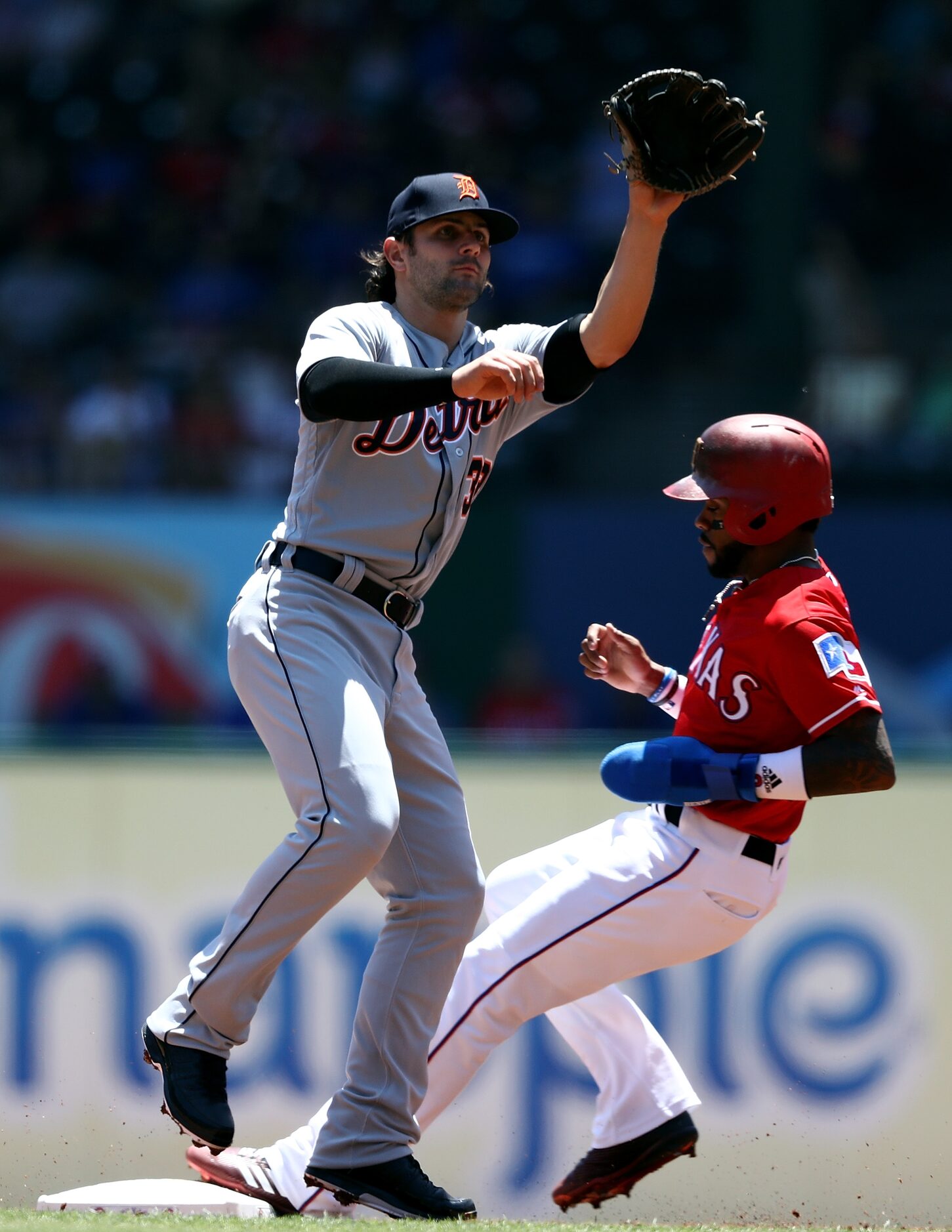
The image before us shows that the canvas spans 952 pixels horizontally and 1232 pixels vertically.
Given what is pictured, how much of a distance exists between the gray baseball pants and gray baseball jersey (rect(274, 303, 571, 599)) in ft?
0.38

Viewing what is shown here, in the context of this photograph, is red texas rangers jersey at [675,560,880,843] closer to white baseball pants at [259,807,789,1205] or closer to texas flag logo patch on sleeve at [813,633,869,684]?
texas flag logo patch on sleeve at [813,633,869,684]

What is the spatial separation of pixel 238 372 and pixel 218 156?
205 cm

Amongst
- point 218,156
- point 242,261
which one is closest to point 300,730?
point 242,261

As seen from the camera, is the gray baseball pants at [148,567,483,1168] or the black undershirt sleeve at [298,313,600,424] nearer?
the black undershirt sleeve at [298,313,600,424]

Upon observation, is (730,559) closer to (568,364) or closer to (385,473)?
(568,364)

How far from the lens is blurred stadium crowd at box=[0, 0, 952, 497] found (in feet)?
30.9

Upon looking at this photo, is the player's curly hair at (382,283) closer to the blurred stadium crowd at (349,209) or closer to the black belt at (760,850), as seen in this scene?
the black belt at (760,850)

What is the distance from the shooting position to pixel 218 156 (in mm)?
11195

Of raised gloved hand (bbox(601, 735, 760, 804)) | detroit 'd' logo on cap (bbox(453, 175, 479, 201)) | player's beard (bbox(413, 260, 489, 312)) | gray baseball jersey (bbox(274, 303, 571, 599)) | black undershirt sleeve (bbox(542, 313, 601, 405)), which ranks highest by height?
detroit 'd' logo on cap (bbox(453, 175, 479, 201))

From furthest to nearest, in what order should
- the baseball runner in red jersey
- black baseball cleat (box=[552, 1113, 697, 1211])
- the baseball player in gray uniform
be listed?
black baseball cleat (box=[552, 1113, 697, 1211]) → the baseball runner in red jersey → the baseball player in gray uniform

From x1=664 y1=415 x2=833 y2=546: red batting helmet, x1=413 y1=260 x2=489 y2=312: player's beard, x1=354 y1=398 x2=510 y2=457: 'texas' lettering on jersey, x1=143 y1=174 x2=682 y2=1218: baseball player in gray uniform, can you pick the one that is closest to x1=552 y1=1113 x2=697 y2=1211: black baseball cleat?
x1=143 y1=174 x2=682 y2=1218: baseball player in gray uniform

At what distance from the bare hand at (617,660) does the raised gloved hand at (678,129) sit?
3.41 feet

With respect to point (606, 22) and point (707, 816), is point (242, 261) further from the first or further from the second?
point (707, 816)

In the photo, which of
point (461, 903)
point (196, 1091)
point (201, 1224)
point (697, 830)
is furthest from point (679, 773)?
point (201, 1224)
